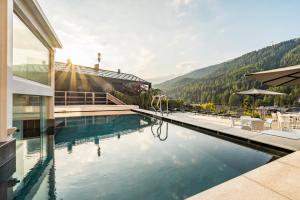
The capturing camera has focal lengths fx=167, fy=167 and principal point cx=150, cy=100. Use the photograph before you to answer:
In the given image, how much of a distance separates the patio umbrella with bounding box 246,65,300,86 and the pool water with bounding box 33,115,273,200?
2402 mm

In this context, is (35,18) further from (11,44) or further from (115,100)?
(115,100)

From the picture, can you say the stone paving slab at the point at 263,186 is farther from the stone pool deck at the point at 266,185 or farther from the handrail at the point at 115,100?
the handrail at the point at 115,100

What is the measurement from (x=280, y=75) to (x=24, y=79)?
27.9ft

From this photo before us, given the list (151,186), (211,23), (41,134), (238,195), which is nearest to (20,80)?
(41,134)

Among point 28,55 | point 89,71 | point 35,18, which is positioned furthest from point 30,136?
point 89,71

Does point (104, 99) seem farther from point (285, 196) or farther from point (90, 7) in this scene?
point (285, 196)

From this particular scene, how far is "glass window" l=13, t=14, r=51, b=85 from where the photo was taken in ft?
18.0

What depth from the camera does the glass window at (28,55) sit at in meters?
5.49

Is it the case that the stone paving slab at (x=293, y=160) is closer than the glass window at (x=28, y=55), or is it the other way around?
the stone paving slab at (x=293, y=160)

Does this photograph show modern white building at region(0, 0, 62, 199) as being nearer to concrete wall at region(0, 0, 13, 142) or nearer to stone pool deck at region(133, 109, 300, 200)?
concrete wall at region(0, 0, 13, 142)

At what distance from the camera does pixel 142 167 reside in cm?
469

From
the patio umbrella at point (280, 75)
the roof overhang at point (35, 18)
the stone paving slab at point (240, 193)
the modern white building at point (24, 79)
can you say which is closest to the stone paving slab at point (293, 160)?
the stone paving slab at point (240, 193)

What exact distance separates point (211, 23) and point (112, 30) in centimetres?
843

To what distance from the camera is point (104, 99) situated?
68.1ft
